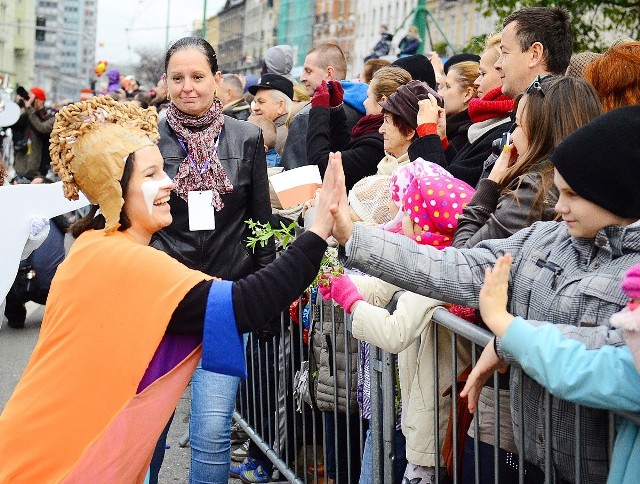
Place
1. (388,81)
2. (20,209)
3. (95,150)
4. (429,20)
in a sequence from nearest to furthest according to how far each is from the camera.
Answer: (95,150)
(20,209)
(388,81)
(429,20)

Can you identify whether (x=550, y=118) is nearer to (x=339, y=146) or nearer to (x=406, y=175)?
(x=406, y=175)

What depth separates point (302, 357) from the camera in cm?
521

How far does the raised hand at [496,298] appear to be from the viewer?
277 centimetres

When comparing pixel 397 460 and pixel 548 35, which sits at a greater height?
pixel 548 35

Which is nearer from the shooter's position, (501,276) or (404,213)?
(501,276)

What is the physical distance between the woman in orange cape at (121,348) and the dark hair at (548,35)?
1.88 m

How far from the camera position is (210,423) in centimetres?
443

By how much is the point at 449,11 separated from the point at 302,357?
50.4 meters

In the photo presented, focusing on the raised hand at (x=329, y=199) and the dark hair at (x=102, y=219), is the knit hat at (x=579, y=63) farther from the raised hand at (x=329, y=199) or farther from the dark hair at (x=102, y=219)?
the dark hair at (x=102, y=219)

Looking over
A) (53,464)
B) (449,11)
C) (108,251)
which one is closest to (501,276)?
(108,251)

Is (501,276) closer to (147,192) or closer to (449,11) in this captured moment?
(147,192)

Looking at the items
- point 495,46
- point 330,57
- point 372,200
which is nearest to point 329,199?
point 372,200

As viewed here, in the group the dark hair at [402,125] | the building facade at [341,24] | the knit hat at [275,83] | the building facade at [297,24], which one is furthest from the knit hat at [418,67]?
the building facade at [341,24]

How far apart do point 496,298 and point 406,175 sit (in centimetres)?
120
